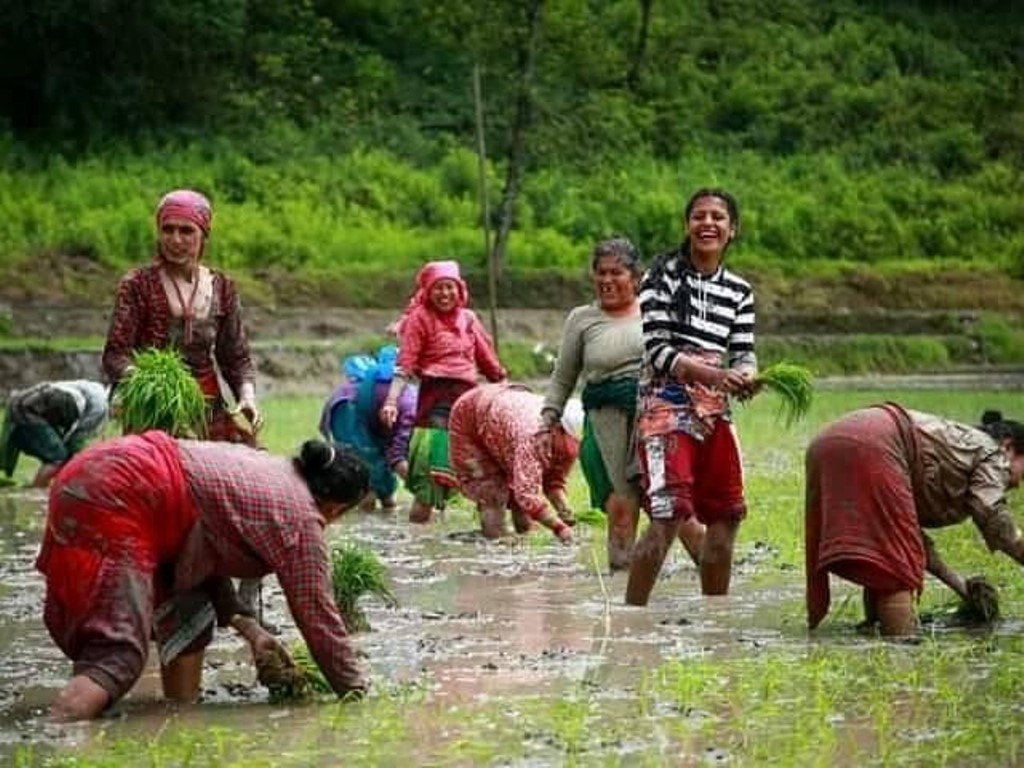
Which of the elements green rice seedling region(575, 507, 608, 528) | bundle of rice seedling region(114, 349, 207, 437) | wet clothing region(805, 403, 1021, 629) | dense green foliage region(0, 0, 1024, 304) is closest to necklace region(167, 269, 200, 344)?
bundle of rice seedling region(114, 349, 207, 437)

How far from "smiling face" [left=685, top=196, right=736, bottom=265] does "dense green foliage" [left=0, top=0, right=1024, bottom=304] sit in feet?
86.6

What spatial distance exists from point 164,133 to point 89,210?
16.9 ft

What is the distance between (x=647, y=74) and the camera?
1943 inches

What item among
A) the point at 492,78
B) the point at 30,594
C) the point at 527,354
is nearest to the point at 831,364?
the point at 527,354

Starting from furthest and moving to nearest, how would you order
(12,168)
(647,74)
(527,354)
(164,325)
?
(647,74), (12,168), (527,354), (164,325)

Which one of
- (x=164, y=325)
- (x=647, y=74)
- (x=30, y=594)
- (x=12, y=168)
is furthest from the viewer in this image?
(x=647, y=74)

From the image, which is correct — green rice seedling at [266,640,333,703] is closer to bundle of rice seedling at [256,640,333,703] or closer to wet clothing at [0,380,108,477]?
bundle of rice seedling at [256,640,333,703]

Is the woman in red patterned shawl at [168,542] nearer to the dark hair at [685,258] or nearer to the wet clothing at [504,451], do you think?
the dark hair at [685,258]

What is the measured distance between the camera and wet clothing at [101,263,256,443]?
416 inches

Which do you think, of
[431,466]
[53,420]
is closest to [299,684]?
[431,466]

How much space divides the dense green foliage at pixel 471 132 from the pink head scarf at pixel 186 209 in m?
26.5

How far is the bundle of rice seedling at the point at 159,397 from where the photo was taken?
1003 cm

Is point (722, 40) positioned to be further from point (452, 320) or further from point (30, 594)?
point (30, 594)

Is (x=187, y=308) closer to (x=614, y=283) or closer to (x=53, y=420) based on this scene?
(x=614, y=283)
